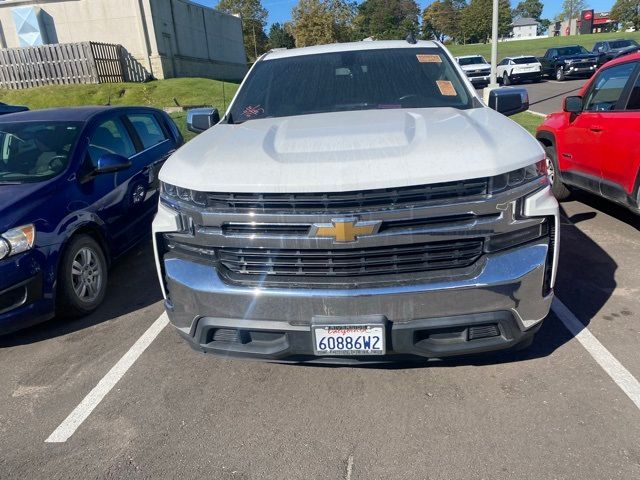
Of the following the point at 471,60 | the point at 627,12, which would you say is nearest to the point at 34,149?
the point at 471,60

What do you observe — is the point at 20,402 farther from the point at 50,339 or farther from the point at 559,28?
the point at 559,28

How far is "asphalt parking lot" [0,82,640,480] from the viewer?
2.50 metres

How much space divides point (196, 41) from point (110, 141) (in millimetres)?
27237

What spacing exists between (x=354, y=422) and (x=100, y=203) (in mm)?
3124

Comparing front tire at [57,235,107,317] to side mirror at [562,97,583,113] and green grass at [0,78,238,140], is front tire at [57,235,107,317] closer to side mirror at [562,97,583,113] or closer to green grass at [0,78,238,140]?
side mirror at [562,97,583,113]

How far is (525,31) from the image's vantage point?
453 ft

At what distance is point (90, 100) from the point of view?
19859mm

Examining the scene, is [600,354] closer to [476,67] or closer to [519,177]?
[519,177]

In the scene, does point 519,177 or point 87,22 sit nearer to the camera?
point 519,177

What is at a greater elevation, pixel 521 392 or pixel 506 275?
pixel 506 275

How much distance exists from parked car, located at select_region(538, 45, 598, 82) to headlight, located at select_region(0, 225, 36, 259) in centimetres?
2860

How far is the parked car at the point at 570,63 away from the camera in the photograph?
26.7m

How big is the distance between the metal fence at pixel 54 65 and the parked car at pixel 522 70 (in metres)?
20.5

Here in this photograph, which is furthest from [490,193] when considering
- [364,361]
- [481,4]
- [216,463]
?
[481,4]
